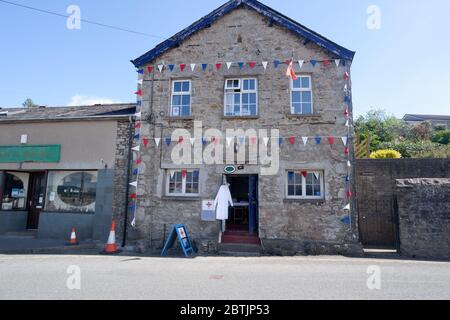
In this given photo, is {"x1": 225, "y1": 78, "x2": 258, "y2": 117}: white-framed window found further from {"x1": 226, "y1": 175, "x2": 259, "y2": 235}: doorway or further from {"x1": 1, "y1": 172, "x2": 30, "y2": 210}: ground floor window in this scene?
{"x1": 1, "y1": 172, "x2": 30, "y2": 210}: ground floor window

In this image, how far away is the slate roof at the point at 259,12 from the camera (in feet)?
35.8

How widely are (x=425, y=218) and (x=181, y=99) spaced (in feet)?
31.4

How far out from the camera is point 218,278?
639 centimetres

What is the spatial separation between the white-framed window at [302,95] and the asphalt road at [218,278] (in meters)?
5.39

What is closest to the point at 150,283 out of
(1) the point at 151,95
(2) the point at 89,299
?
(2) the point at 89,299

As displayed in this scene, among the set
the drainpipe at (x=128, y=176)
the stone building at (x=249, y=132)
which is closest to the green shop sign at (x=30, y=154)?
the drainpipe at (x=128, y=176)

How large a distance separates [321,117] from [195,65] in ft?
17.6

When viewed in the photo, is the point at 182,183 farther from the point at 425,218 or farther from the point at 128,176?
the point at 425,218

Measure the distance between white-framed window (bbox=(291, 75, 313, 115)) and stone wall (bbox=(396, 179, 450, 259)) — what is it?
4282mm

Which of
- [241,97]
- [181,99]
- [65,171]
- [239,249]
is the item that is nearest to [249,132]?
[241,97]

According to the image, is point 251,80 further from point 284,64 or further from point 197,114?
point 197,114

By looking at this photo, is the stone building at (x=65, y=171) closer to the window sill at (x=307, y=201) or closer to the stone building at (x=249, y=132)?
the stone building at (x=249, y=132)

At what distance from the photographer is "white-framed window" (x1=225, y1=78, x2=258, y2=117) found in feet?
36.9

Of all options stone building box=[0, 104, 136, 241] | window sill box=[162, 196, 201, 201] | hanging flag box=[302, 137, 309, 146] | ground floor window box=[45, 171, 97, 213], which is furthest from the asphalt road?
hanging flag box=[302, 137, 309, 146]
